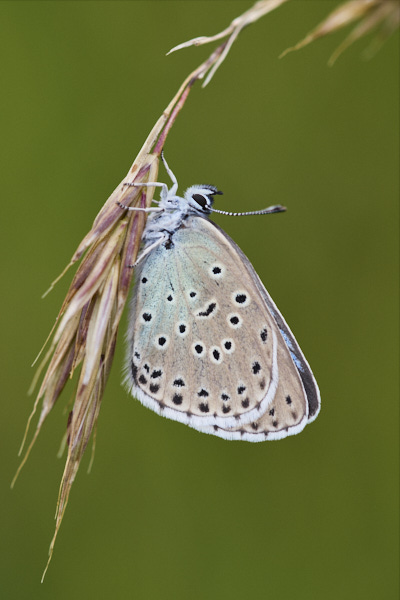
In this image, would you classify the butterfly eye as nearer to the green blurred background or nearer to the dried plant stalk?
the dried plant stalk

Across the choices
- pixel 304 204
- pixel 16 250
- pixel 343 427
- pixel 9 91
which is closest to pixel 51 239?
pixel 16 250

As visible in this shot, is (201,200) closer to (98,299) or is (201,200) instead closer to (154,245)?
(154,245)

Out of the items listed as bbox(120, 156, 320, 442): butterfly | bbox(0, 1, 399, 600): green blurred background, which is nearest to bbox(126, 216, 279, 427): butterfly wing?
bbox(120, 156, 320, 442): butterfly

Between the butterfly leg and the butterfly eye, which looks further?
the butterfly eye

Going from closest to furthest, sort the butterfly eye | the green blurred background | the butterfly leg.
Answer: the butterfly leg < the butterfly eye < the green blurred background

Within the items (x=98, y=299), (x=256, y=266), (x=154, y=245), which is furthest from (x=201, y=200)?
(x=256, y=266)

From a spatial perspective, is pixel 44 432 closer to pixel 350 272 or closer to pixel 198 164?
pixel 198 164
